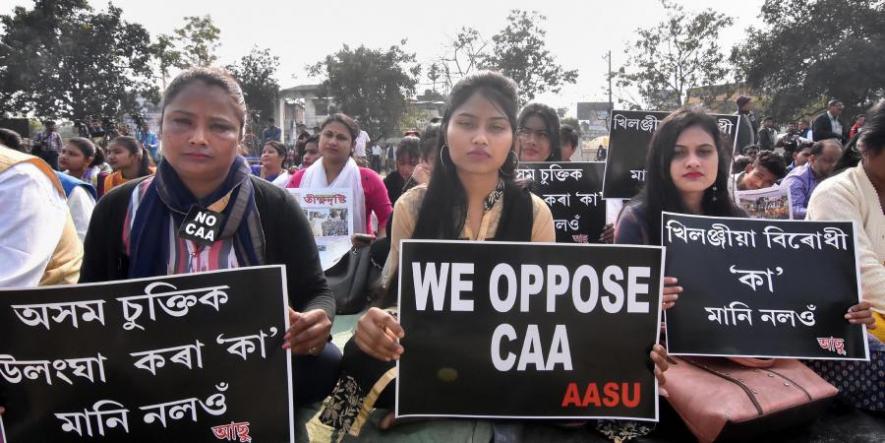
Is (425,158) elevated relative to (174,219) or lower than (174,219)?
elevated

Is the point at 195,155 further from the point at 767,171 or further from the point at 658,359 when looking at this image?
the point at 767,171

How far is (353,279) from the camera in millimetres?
4711

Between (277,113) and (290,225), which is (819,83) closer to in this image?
(277,113)

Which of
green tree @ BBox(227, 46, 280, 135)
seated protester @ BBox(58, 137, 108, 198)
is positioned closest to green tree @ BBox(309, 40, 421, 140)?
green tree @ BBox(227, 46, 280, 135)

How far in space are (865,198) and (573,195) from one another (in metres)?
1.85

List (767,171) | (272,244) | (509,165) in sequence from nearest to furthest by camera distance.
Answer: (272,244), (509,165), (767,171)

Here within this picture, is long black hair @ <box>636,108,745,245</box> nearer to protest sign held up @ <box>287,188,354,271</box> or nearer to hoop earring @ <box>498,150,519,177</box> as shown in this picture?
hoop earring @ <box>498,150,519,177</box>

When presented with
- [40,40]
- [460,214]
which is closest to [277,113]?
[40,40]

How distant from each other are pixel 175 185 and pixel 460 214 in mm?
1228

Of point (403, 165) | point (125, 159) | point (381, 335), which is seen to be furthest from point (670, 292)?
point (125, 159)

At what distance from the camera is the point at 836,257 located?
105 inches

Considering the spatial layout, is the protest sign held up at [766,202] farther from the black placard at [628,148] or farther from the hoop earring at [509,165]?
the hoop earring at [509,165]

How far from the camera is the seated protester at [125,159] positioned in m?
6.16

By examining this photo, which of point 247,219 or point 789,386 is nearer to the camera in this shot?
point 247,219
